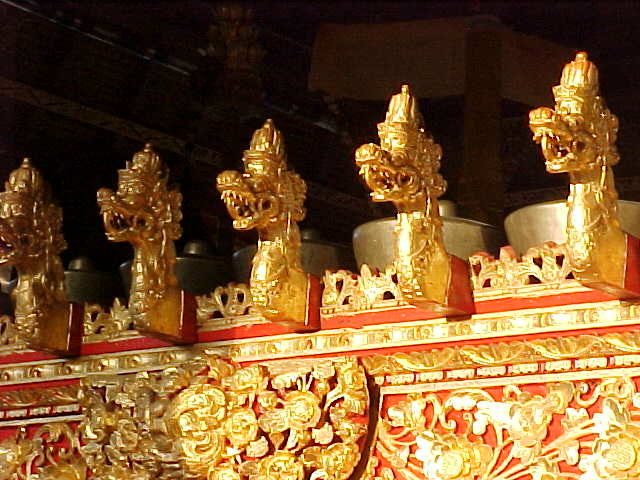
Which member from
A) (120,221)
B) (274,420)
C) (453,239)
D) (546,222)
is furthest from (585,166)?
(120,221)

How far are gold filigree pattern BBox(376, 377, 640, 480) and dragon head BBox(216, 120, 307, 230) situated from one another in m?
0.41

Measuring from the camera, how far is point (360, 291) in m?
2.74

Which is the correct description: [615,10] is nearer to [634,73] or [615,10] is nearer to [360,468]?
[634,73]

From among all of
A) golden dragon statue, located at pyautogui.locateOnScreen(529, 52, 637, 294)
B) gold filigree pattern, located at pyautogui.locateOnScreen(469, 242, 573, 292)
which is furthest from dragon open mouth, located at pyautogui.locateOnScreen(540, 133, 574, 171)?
gold filigree pattern, located at pyautogui.locateOnScreen(469, 242, 573, 292)

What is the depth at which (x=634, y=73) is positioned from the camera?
4148 mm

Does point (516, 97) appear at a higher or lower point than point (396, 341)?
higher

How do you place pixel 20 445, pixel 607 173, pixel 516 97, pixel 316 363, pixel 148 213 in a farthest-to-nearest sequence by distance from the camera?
pixel 516 97
pixel 20 445
pixel 148 213
pixel 316 363
pixel 607 173

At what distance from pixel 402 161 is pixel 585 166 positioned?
1.10ft

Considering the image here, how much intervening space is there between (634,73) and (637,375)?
1.89 m

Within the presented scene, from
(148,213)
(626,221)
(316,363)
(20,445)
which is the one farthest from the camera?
(20,445)

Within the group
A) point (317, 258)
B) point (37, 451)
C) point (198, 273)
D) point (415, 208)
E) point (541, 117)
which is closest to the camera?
point (541, 117)

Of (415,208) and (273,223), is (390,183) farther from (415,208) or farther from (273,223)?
(273,223)

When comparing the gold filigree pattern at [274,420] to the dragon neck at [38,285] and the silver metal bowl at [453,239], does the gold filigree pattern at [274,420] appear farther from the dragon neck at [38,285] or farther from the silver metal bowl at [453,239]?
the dragon neck at [38,285]

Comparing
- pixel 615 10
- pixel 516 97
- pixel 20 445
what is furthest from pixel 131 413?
pixel 615 10
